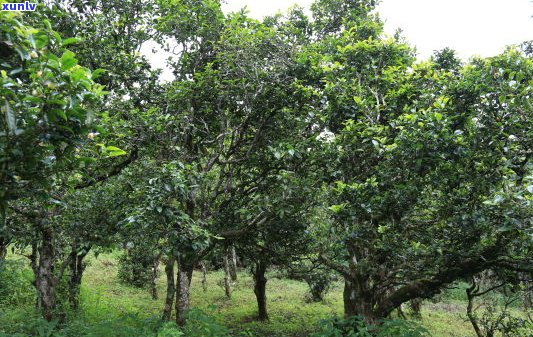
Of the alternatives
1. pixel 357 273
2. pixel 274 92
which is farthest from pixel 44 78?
pixel 357 273

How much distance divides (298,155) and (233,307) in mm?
12082

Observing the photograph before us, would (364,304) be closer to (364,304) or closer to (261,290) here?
(364,304)

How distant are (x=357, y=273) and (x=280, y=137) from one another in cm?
352

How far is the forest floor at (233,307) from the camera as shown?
12.7 m

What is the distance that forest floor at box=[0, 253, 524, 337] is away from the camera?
41.6 feet

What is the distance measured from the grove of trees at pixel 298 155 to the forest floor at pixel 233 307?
266 cm

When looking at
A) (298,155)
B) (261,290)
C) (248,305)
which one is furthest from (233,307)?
(298,155)

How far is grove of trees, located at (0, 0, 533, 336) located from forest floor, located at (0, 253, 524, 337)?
266cm

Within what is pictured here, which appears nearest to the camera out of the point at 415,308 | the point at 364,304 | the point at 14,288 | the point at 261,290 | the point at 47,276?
the point at 364,304

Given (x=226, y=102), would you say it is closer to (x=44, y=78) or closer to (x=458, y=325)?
(x=44, y=78)

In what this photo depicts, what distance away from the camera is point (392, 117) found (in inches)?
309

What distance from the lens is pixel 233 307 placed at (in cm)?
1780

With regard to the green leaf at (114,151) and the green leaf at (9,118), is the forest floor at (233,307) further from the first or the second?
the green leaf at (9,118)

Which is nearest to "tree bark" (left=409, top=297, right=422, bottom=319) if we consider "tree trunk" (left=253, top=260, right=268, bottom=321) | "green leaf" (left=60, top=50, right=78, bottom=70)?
"tree trunk" (left=253, top=260, right=268, bottom=321)
